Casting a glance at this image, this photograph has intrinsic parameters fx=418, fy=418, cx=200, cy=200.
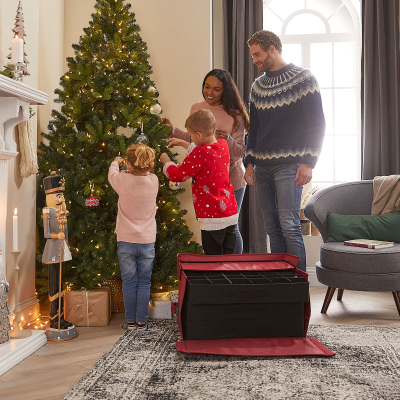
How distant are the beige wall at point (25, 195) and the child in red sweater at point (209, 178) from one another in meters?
0.89

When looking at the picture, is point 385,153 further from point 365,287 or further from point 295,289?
point 295,289

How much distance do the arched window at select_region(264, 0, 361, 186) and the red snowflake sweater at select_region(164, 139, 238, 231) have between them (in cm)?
196

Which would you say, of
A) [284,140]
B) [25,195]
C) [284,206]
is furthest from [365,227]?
[25,195]

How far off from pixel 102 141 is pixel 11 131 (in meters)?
0.59

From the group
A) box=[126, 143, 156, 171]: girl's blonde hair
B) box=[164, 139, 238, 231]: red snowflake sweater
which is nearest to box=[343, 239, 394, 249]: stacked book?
box=[164, 139, 238, 231]: red snowflake sweater

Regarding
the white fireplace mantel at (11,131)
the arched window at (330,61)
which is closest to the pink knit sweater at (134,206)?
the white fireplace mantel at (11,131)

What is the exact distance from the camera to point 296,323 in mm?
1988

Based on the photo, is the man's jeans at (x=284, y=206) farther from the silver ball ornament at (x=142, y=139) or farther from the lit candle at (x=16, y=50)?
the lit candle at (x=16, y=50)

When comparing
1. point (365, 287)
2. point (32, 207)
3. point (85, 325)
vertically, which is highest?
point (32, 207)

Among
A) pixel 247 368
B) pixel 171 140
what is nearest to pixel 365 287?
pixel 247 368

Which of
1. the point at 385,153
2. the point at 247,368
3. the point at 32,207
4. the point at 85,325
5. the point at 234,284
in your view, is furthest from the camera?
the point at 385,153

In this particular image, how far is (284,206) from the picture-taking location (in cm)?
232

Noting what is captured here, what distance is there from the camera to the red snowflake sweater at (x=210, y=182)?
2.26 meters

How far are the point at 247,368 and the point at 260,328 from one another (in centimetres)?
28
